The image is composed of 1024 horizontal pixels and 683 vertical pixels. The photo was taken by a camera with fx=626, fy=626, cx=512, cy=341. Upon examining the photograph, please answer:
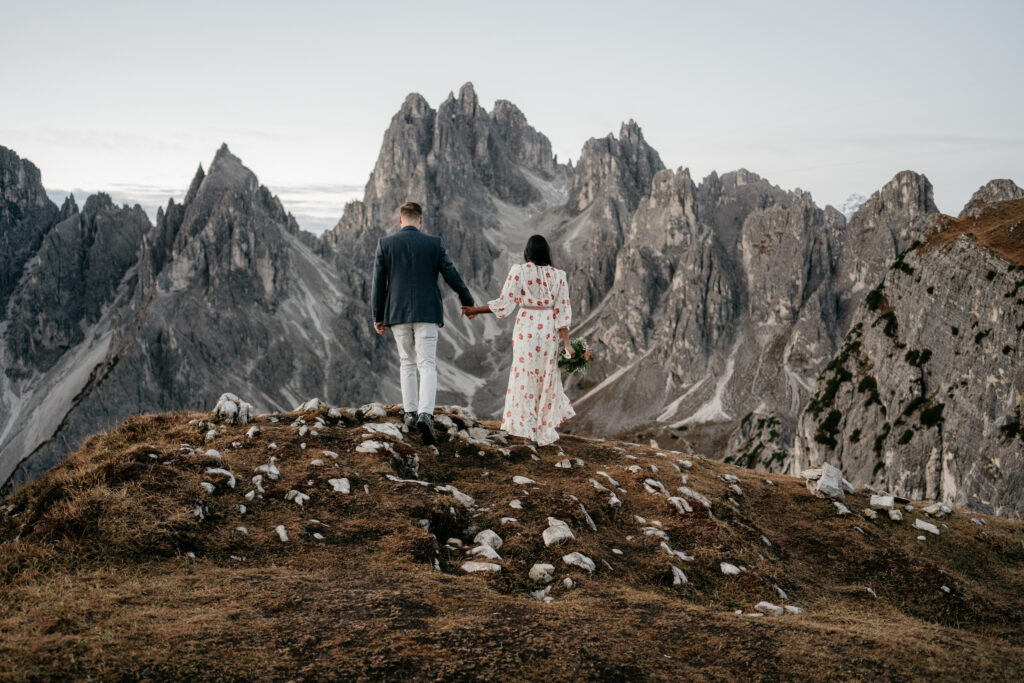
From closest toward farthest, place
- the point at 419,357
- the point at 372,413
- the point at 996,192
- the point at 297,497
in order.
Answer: the point at 297,497 → the point at 419,357 → the point at 372,413 → the point at 996,192

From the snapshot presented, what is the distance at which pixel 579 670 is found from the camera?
692cm

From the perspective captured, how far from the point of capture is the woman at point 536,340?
51.7ft

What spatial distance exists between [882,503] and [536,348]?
10.3 m

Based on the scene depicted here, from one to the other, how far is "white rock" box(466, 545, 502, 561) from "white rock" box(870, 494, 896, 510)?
38.2 ft

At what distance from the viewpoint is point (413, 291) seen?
14.5 metres

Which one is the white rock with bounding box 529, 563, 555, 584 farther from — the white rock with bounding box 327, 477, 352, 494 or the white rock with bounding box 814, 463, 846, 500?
the white rock with bounding box 814, 463, 846, 500

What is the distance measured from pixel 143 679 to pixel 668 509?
1067cm

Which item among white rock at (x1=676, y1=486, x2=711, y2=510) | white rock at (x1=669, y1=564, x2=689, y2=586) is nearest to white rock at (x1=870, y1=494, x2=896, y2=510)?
white rock at (x1=676, y1=486, x2=711, y2=510)

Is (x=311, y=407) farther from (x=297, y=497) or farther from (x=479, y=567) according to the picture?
(x=479, y=567)

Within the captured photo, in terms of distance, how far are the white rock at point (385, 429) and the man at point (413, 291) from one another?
1.30 metres

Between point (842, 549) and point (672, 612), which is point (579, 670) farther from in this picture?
point (842, 549)

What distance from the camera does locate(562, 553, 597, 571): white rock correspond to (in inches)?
419

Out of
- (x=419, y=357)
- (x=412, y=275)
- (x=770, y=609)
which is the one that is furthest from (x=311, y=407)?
(x=770, y=609)

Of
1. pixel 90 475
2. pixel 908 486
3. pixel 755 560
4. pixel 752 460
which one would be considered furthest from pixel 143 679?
pixel 752 460
